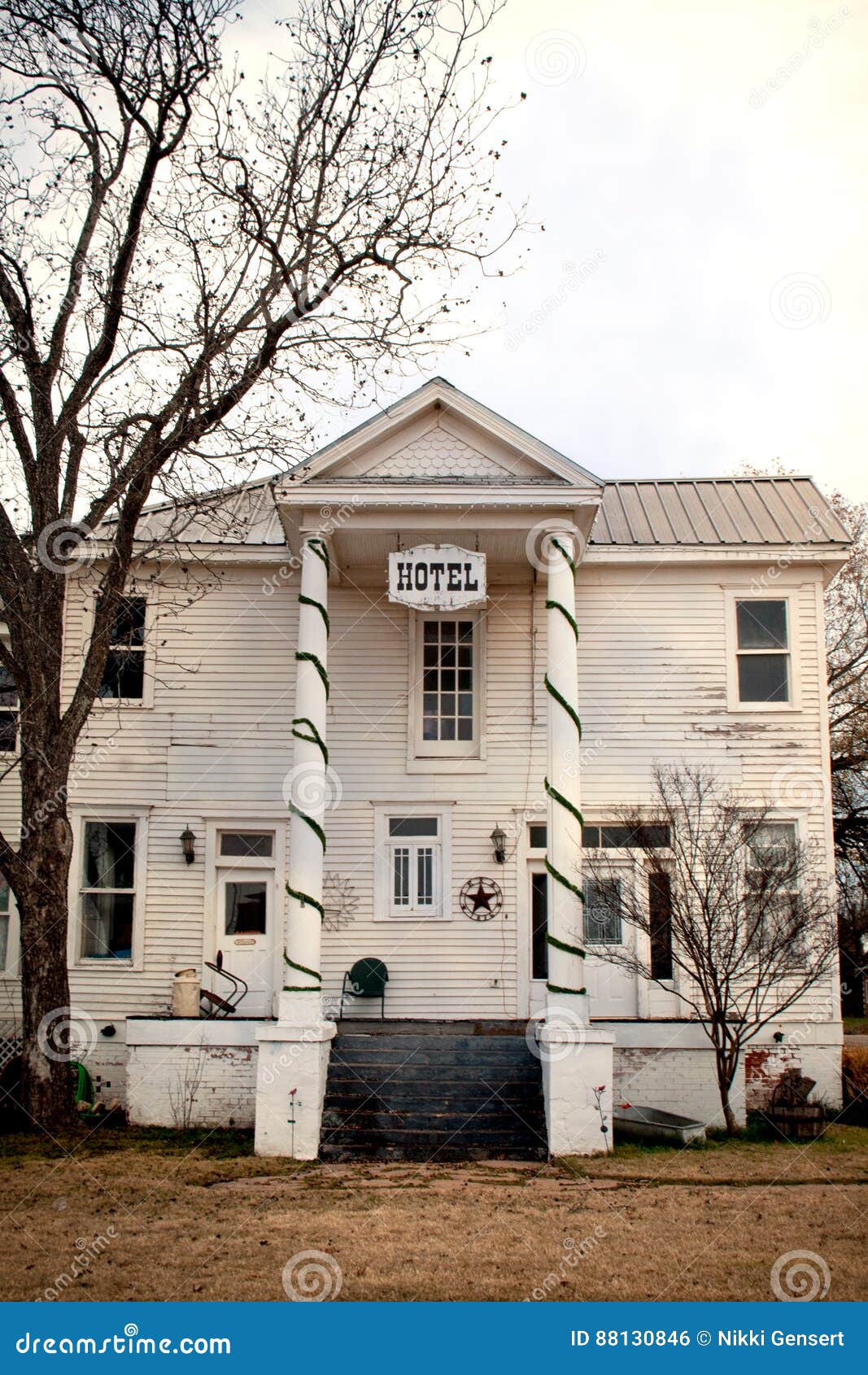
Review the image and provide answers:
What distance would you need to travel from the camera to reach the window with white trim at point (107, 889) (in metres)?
15.2

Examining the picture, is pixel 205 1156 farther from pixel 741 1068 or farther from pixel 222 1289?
pixel 741 1068

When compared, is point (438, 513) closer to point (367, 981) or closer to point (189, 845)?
point (189, 845)

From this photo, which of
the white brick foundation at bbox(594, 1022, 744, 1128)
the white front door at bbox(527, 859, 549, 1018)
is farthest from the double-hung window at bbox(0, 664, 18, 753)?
the white brick foundation at bbox(594, 1022, 744, 1128)

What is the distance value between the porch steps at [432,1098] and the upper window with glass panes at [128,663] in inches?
210

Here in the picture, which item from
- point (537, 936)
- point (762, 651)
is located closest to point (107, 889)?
point (537, 936)

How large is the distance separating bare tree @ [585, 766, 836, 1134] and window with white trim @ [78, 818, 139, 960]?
5.75 metres

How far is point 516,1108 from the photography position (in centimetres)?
1230

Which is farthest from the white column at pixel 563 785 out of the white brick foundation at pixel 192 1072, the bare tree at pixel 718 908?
the white brick foundation at pixel 192 1072

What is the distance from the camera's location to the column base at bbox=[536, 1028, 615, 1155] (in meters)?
11.7

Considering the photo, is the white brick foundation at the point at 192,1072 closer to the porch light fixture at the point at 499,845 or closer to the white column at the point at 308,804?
the white column at the point at 308,804

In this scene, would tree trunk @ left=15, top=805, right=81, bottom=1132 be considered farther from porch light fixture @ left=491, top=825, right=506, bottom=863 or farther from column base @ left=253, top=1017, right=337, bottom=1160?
porch light fixture @ left=491, top=825, right=506, bottom=863

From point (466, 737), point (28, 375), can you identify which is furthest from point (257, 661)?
point (28, 375)

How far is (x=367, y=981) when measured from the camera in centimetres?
1469

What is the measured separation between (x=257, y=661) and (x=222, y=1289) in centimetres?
950
